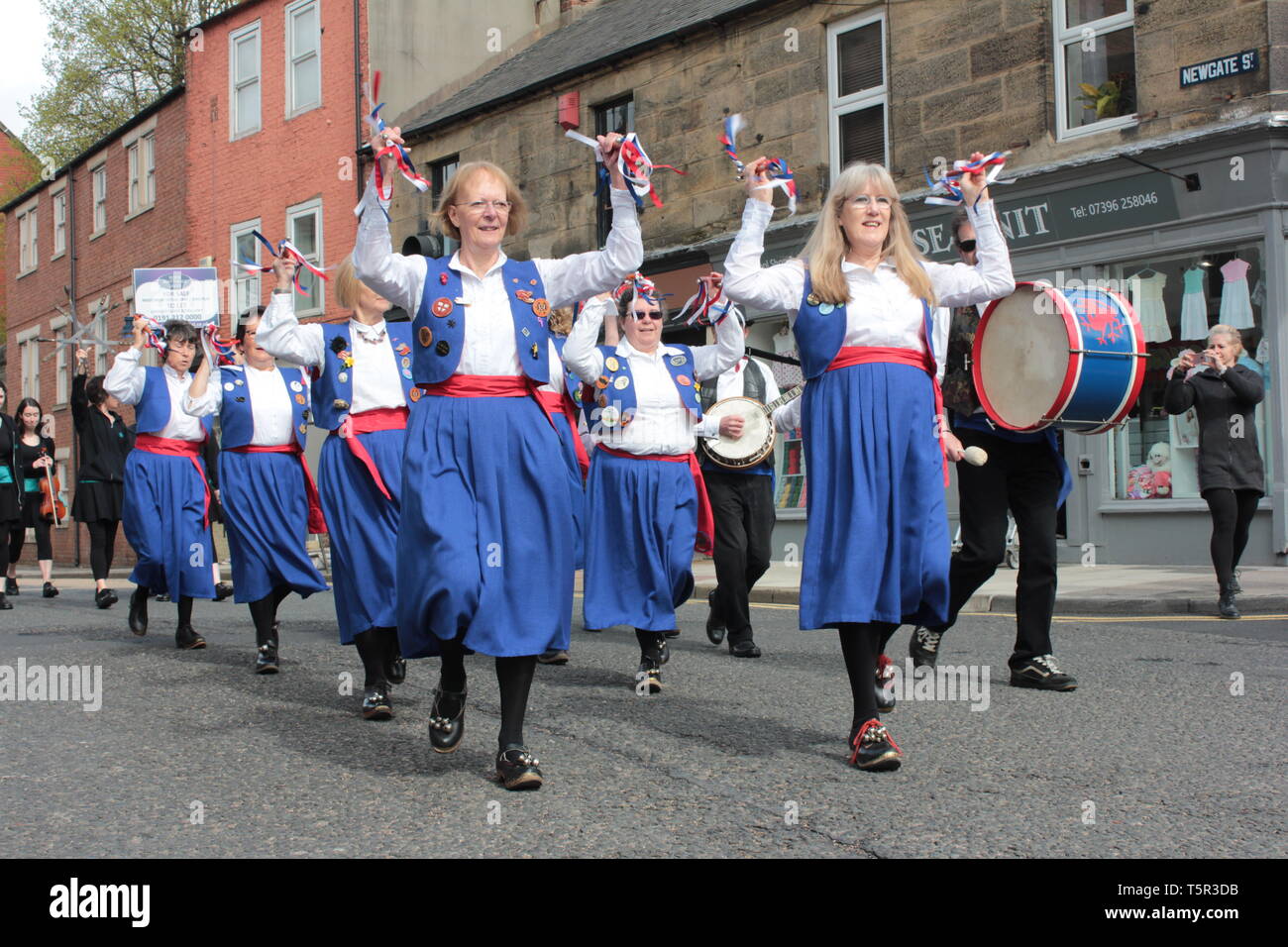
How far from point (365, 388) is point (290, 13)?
23.7 metres

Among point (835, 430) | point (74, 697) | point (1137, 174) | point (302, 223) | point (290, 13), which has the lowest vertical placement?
point (74, 697)

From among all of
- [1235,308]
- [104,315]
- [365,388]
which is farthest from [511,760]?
[104,315]

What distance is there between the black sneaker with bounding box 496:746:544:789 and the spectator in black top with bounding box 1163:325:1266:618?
21.6 ft

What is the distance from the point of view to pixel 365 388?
611cm

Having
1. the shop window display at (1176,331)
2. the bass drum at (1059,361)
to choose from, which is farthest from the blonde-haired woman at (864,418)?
the shop window display at (1176,331)

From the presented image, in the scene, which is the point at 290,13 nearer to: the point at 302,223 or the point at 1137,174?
the point at 302,223

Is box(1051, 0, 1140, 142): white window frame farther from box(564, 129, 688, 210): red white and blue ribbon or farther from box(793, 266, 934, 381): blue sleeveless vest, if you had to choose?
box(564, 129, 688, 210): red white and blue ribbon

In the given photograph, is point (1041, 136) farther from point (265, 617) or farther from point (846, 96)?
point (265, 617)

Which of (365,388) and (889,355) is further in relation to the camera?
(365,388)

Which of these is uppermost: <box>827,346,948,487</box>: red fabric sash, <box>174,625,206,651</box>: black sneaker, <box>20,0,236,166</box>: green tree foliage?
<box>20,0,236,166</box>: green tree foliage

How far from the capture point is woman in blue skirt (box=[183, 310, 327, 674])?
23.9 ft

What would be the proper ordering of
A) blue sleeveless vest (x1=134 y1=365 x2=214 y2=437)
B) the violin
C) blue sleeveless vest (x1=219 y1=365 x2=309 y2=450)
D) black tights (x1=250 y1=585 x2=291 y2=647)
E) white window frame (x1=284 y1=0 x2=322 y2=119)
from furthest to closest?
white window frame (x1=284 y1=0 x2=322 y2=119), the violin, blue sleeveless vest (x1=134 y1=365 x2=214 y2=437), blue sleeveless vest (x1=219 y1=365 x2=309 y2=450), black tights (x1=250 y1=585 x2=291 y2=647)

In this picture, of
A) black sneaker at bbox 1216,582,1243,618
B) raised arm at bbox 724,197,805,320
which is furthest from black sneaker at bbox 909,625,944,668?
black sneaker at bbox 1216,582,1243,618

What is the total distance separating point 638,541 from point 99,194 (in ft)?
102
